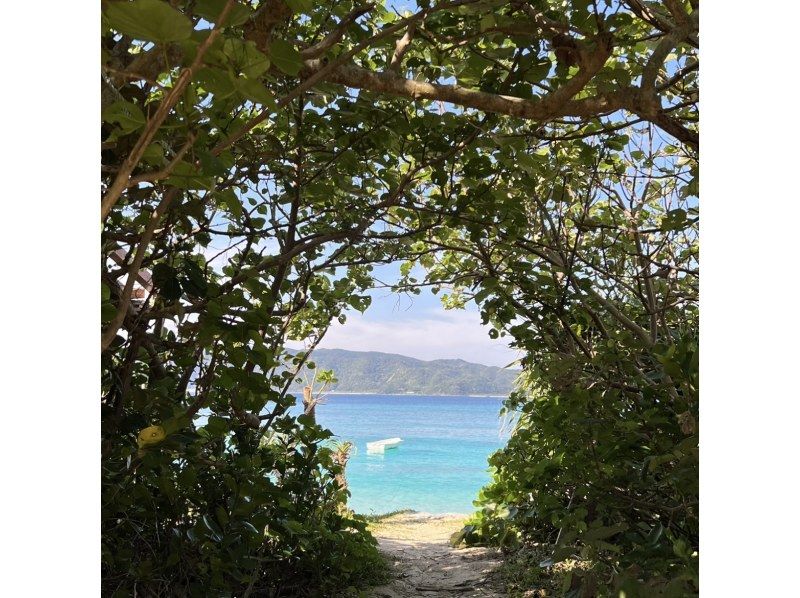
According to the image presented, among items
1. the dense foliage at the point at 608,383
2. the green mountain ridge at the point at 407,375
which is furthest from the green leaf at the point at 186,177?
the green mountain ridge at the point at 407,375

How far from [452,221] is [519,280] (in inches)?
30.8

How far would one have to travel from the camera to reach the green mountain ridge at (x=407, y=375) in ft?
208

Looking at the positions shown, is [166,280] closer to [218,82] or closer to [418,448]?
[218,82]

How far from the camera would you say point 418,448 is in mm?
43375

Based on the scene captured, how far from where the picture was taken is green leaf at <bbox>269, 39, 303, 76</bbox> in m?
0.91

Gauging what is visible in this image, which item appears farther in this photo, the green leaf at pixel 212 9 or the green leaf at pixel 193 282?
the green leaf at pixel 193 282

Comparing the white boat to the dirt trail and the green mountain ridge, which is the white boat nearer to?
Answer: the green mountain ridge

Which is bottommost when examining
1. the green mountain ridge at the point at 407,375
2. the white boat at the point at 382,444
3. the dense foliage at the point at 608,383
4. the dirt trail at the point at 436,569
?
the white boat at the point at 382,444

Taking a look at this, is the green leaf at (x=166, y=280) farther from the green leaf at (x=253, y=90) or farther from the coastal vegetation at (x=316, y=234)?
the green leaf at (x=253, y=90)

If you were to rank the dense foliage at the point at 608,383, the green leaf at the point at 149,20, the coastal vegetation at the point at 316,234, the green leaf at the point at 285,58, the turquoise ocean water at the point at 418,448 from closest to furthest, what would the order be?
the green leaf at the point at 149,20, the green leaf at the point at 285,58, the coastal vegetation at the point at 316,234, the dense foliage at the point at 608,383, the turquoise ocean water at the point at 418,448

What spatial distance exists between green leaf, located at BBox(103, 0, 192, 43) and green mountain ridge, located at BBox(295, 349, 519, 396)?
61758 mm

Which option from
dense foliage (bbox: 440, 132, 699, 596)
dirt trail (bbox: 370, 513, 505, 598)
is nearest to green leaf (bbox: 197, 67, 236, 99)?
dense foliage (bbox: 440, 132, 699, 596)

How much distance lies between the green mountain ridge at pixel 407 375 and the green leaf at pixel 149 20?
6176cm
